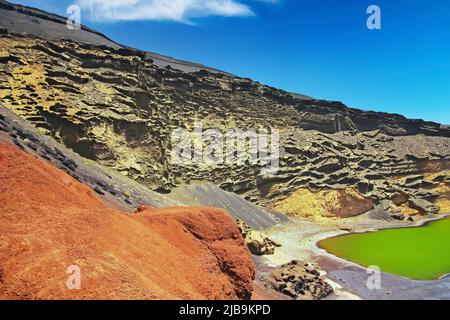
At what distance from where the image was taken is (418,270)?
103 feet

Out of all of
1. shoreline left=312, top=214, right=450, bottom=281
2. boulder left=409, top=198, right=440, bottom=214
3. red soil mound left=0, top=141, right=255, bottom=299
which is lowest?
shoreline left=312, top=214, right=450, bottom=281

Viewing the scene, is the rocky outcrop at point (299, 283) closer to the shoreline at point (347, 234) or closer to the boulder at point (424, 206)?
the shoreline at point (347, 234)

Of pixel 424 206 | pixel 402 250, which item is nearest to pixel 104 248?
pixel 402 250

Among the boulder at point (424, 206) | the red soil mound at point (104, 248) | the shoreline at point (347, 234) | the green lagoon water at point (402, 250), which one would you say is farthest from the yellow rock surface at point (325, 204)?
the red soil mound at point (104, 248)

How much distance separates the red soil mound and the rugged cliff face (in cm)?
3263

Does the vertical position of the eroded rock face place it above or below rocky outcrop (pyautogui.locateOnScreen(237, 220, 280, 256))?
above

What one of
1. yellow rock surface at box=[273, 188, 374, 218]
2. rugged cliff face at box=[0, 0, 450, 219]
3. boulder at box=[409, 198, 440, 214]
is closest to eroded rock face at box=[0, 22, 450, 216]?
rugged cliff face at box=[0, 0, 450, 219]

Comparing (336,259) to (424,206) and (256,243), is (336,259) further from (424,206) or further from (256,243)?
(424,206)

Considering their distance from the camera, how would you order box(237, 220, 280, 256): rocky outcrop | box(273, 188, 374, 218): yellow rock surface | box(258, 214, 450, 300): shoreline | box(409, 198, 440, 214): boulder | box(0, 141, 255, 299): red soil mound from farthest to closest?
box(409, 198, 440, 214): boulder, box(273, 188, 374, 218): yellow rock surface, box(237, 220, 280, 256): rocky outcrop, box(258, 214, 450, 300): shoreline, box(0, 141, 255, 299): red soil mound

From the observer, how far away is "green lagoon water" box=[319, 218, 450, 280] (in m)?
31.8

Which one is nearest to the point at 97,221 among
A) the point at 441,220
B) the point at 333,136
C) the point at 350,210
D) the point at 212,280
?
the point at 212,280

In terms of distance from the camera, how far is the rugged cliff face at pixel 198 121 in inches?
1770

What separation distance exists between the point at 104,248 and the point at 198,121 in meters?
56.8

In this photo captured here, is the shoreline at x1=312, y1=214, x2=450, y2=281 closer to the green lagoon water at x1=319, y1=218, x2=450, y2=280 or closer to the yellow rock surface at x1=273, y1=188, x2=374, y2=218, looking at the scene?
the green lagoon water at x1=319, y1=218, x2=450, y2=280
